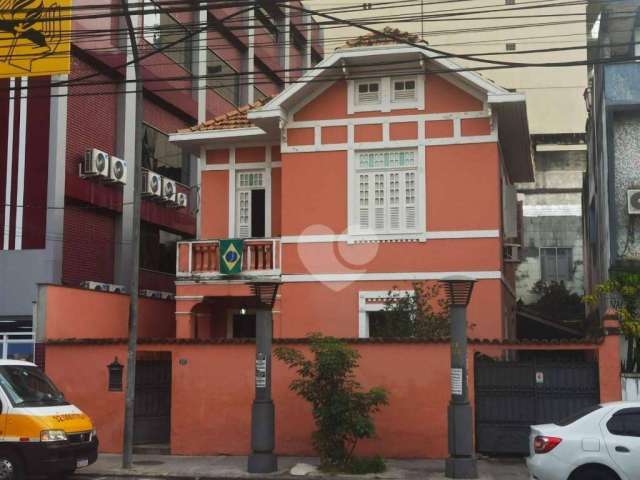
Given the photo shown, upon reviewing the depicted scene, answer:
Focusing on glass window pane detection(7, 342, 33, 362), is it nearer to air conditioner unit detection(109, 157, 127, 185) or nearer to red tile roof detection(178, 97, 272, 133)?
air conditioner unit detection(109, 157, 127, 185)

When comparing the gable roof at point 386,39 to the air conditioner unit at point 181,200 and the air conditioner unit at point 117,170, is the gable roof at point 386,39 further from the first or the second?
the air conditioner unit at point 181,200

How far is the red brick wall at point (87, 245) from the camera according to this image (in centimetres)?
2253

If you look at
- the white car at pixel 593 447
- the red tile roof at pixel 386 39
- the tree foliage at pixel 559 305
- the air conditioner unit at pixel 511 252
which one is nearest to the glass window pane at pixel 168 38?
the red tile roof at pixel 386 39

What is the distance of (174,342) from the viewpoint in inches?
655

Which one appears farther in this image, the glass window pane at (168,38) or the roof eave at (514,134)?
the glass window pane at (168,38)

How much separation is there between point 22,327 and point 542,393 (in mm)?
12646

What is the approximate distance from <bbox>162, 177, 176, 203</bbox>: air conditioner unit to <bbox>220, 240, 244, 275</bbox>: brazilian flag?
6715mm

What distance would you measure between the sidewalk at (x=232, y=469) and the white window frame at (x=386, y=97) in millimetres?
8510

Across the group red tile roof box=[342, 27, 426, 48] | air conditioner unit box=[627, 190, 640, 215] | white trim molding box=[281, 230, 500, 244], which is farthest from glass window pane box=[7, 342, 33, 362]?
air conditioner unit box=[627, 190, 640, 215]

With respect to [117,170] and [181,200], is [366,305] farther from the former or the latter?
[181,200]

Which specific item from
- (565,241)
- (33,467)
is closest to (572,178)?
(565,241)

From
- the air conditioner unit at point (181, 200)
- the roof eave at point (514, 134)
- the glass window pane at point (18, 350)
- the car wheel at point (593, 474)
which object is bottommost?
the car wheel at point (593, 474)

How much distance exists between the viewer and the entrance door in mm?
17094

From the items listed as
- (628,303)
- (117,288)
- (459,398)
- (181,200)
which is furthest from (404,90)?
(181,200)
